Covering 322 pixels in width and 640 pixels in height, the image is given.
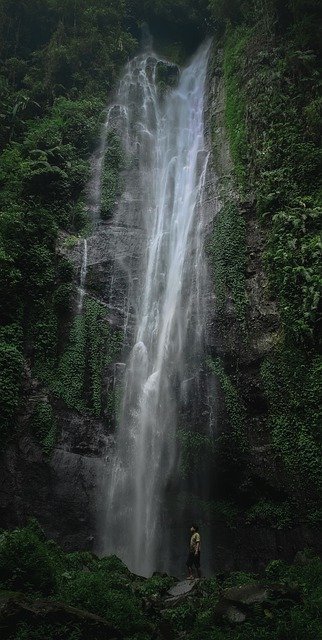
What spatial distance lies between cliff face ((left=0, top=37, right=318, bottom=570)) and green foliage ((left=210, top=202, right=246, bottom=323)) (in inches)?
1.3

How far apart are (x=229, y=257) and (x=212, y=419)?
191 inches

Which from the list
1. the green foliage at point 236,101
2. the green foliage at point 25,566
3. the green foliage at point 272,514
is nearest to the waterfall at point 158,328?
the green foliage at point 236,101

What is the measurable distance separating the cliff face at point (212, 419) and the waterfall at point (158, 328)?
1.27 feet

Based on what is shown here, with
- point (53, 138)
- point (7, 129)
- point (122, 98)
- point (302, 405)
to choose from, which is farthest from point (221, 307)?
point (122, 98)

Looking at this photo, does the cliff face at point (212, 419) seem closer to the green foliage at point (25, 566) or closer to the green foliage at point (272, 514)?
the green foliage at point (272, 514)

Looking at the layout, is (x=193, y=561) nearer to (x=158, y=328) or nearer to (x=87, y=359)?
(x=87, y=359)

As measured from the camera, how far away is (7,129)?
18.5 metres

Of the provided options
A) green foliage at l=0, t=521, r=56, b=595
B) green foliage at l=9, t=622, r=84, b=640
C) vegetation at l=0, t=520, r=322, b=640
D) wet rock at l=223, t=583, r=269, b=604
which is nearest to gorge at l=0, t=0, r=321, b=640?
vegetation at l=0, t=520, r=322, b=640

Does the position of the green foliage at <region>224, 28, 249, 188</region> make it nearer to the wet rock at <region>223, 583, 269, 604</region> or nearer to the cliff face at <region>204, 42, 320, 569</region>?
the cliff face at <region>204, 42, 320, 569</region>

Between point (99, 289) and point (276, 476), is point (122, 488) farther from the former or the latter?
point (99, 289)

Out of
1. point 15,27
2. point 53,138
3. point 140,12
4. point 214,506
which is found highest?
point 140,12

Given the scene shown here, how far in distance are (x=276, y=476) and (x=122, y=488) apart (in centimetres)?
375

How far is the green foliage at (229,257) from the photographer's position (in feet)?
42.8

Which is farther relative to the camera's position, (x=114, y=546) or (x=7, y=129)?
(x=7, y=129)
